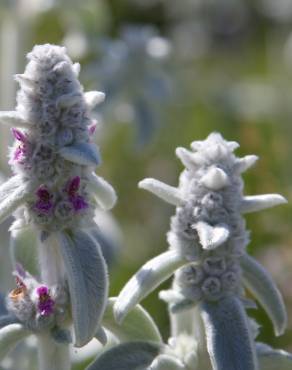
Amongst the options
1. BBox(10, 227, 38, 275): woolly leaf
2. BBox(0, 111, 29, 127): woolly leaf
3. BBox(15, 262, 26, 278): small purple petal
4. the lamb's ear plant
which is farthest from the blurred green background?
BBox(0, 111, 29, 127): woolly leaf

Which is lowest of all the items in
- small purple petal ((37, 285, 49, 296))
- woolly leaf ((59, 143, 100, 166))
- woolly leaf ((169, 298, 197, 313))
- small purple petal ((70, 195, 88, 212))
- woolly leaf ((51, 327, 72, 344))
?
woolly leaf ((51, 327, 72, 344))

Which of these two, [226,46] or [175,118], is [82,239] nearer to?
[175,118]

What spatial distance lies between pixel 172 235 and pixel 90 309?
0.20 meters

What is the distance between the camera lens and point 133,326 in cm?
146

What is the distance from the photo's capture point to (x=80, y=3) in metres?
3.17

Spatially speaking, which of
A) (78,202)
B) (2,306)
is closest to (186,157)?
(78,202)

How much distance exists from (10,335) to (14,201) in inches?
8.1

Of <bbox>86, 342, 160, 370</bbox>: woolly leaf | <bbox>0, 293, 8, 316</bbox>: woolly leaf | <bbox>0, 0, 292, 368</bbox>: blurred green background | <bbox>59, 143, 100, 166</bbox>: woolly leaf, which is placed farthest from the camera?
<bbox>0, 0, 292, 368</bbox>: blurred green background

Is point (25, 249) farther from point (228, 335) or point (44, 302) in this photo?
point (228, 335)

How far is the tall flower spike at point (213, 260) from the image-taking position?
1.35 m

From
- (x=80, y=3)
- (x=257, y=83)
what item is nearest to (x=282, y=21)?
(x=257, y=83)

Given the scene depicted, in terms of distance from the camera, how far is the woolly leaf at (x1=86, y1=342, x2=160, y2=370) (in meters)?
1.36

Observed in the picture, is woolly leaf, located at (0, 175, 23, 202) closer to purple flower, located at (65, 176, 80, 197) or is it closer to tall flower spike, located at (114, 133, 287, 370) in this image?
purple flower, located at (65, 176, 80, 197)

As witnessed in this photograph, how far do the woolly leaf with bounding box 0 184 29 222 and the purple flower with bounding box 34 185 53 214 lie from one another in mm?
22
